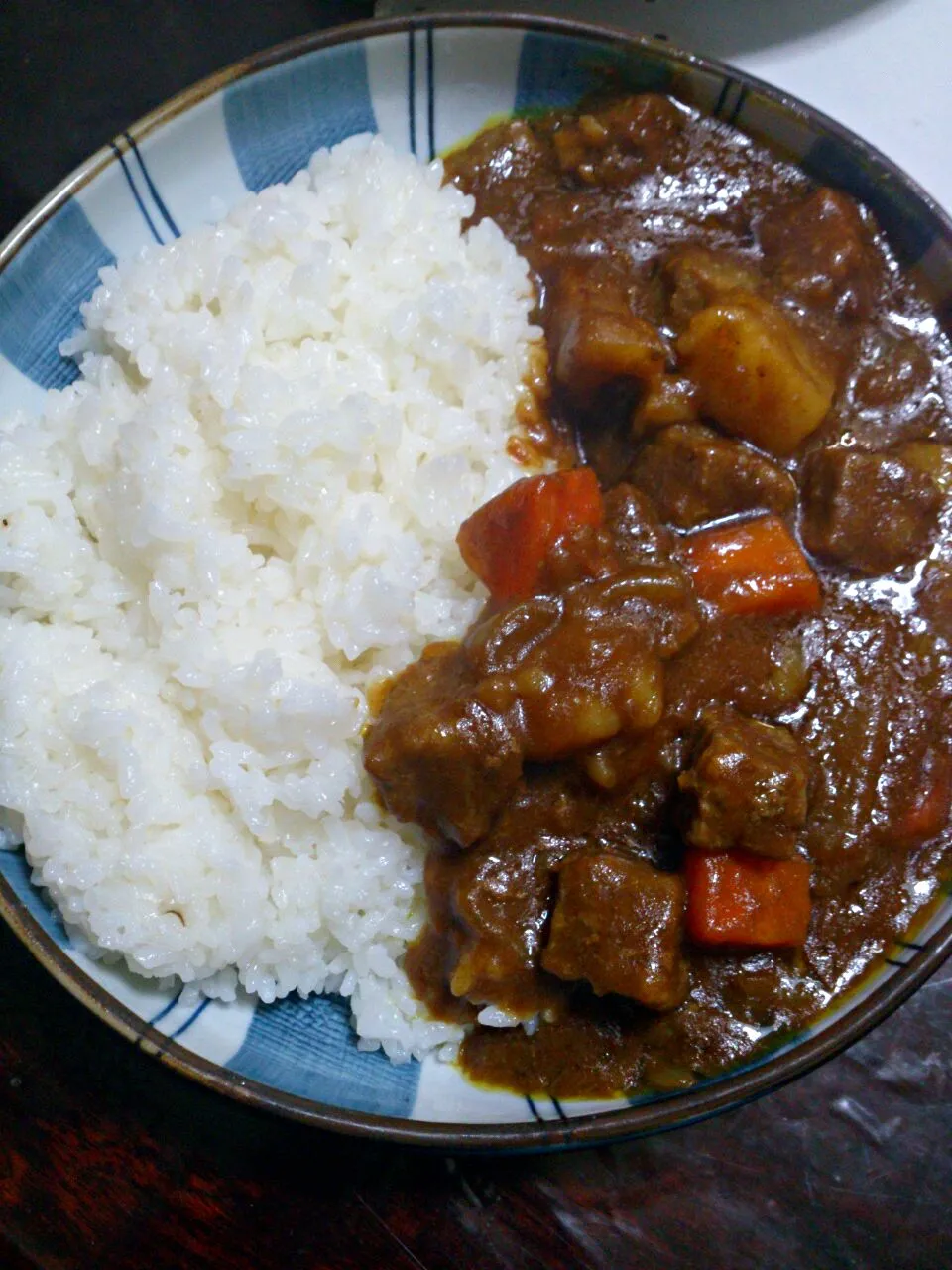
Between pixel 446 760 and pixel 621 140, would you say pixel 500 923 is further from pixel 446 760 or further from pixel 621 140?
pixel 621 140

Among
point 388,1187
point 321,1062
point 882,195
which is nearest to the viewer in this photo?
point 321,1062

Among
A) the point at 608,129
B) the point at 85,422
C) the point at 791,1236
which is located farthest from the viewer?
the point at 608,129

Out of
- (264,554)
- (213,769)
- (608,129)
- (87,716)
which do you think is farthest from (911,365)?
(87,716)

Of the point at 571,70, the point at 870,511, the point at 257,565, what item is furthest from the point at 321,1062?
the point at 571,70

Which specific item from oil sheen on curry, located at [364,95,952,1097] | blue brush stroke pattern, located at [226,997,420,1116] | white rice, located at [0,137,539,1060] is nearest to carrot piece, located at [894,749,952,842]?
oil sheen on curry, located at [364,95,952,1097]

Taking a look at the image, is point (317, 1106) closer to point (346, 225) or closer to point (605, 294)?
point (605, 294)

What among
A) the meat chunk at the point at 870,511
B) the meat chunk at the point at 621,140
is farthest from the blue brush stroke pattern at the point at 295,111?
the meat chunk at the point at 870,511
